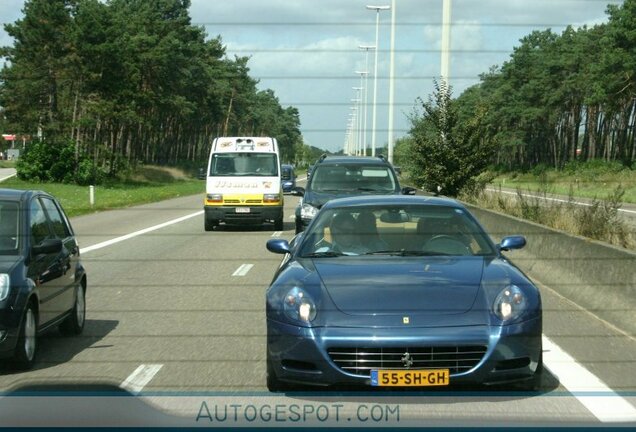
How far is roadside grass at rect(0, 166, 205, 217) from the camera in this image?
36.3 m

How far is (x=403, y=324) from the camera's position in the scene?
18.7 ft

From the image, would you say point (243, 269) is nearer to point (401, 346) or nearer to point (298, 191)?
point (298, 191)

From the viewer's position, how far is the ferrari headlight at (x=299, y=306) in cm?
590

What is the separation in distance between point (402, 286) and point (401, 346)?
437mm

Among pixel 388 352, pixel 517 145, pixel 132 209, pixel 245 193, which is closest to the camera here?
pixel 388 352

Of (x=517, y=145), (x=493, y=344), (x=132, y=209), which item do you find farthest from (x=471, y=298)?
(x=517, y=145)

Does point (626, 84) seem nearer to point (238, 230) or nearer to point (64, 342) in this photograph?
point (238, 230)

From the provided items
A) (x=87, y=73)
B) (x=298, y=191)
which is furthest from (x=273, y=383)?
(x=87, y=73)

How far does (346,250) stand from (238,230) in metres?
18.8

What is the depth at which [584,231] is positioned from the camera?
13.1 meters

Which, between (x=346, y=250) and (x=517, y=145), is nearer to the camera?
(x=346, y=250)

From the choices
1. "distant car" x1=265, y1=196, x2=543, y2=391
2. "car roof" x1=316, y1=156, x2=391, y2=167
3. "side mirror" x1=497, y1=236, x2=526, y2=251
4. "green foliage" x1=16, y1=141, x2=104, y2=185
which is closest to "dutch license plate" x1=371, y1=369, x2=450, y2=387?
"distant car" x1=265, y1=196, x2=543, y2=391

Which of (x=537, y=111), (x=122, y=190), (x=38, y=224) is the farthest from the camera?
(x=537, y=111)

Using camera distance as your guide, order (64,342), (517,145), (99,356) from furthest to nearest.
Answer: (517,145) < (64,342) < (99,356)
